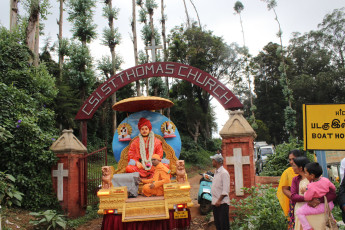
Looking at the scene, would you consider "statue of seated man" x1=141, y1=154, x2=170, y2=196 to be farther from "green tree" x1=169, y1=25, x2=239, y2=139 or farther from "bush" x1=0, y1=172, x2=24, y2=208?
"green tree" x1=169, y1=25, x2=239, y2=139

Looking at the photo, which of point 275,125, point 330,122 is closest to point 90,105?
point 330,122

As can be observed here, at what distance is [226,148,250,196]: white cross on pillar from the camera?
24.9 ft

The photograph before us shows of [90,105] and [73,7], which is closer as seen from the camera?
[90,105]

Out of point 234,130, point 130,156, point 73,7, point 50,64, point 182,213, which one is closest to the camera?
point 182,213

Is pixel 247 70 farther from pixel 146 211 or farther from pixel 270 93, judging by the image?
pixel 146 211

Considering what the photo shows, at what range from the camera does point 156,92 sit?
24047 mm

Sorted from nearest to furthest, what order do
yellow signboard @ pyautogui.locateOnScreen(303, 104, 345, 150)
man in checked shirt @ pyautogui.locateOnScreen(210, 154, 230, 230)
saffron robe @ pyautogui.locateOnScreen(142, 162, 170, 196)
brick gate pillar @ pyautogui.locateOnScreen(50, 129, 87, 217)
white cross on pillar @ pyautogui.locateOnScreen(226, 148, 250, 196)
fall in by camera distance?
yellow signboard @ pyautogui.locateOnScreen(303, 104, 345, 150)
man in checked shirt @ pyautogui.locateOnScreen(210, 154, 230, 230)
saffron robe @ pyautogui.locateOnScreen(142, 162, 170, 196)
white cross on pillar @ pyautogui.locateOnScreen(226, 148, 250, 196)
brick gate pillar @ pyautogui.locateOnScreen(50, 129, 87, 217)

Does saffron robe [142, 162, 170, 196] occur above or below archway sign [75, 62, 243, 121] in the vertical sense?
below

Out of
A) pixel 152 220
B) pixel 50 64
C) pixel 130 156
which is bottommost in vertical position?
pixel 152 220

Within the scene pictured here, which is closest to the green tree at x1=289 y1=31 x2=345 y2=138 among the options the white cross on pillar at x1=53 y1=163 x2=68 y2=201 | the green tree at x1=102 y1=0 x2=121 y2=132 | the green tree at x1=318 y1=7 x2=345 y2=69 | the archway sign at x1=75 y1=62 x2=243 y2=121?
the green tree at x1=318 y1=7 x2=345 y2=69

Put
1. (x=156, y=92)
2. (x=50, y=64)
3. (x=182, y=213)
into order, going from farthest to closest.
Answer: (x=156, y=92)
(x=50, y=64)
(x=182, y=213)

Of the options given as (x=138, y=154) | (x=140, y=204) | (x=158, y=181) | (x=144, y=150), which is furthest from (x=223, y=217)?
(x=138, y=154)

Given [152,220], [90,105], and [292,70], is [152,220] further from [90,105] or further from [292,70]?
[292,70]

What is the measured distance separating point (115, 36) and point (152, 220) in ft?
49.5
